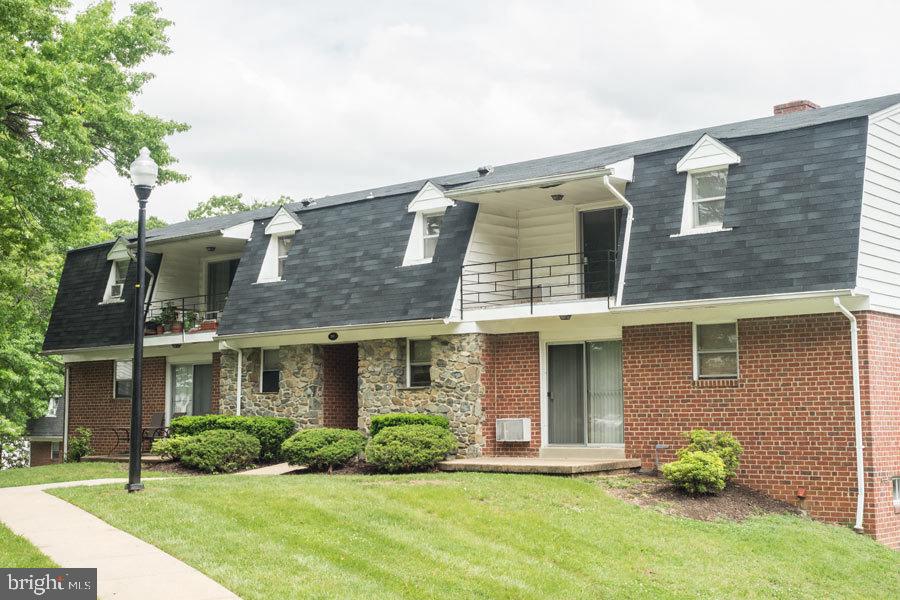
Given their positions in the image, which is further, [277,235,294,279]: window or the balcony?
the balcony

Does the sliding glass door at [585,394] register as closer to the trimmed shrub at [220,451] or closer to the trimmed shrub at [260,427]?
the trimmed shrub at [260,427]

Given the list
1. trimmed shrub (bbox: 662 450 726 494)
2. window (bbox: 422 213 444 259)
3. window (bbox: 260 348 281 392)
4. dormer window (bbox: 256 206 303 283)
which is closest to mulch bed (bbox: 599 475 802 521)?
trimmed shrub (bbox: 662 450 726 494)

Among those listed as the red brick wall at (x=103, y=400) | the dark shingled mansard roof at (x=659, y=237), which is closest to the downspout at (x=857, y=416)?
the dark shingled mansard roof at (x=659, y=237)

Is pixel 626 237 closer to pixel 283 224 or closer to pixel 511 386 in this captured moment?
pixel 511 386

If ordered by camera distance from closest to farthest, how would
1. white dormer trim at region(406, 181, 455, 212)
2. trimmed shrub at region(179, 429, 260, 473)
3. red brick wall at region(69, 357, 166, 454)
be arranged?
1. trimmed shrub at region(179, 429, 260, 473)
2. white dormer trim at region(406, 181, 455, 212)
3. red brick wall at region(69, 357, 166, 454)

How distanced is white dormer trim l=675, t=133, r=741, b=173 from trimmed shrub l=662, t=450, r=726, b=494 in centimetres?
518

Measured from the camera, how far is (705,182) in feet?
60.2

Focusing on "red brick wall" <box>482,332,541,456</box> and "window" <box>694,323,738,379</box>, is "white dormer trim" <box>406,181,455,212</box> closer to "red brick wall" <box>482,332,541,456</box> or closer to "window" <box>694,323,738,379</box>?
"red brick wall" <box>482,332,541,456</box>

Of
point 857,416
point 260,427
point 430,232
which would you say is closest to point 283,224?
point 430,232

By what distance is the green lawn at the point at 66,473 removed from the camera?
19578 millimetres

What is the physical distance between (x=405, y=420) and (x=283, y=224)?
6.90 metres

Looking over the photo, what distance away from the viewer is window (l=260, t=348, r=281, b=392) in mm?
24266

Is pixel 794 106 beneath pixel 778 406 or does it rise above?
above

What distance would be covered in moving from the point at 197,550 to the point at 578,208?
11919 millimetres
